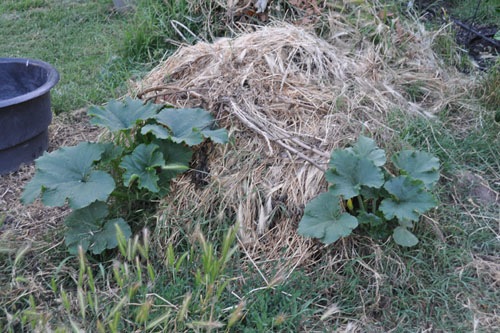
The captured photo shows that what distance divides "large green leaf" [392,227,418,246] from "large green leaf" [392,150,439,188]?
23 centimetres

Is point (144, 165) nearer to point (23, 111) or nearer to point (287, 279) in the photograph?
point (287, 279)

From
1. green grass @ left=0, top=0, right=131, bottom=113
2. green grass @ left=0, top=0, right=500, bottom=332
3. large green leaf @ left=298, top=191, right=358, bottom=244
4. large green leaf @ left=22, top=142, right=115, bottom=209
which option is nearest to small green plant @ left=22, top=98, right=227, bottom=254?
large green leaf @ left=22, top=142, right=115, bottom=209

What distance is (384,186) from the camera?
8.42 feet

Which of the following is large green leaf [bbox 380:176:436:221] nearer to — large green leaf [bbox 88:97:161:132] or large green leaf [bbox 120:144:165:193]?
large green leaf [bbox 120:144:165:193]

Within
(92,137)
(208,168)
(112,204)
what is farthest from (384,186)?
(92,137)

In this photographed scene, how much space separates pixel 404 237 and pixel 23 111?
83.1 inches

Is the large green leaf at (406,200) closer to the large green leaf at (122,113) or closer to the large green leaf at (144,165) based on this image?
the large green leaf at (144,165)

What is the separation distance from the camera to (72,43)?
5.27m

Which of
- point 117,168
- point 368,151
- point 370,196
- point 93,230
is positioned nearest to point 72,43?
point 117,168

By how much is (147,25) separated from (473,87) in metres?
2.42

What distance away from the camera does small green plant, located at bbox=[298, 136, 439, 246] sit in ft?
8.20

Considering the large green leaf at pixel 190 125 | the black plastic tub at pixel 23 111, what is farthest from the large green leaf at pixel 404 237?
the black plastic tub at pixel 23 111

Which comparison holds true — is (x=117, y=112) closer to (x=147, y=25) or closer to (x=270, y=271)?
(x=270, y=271)

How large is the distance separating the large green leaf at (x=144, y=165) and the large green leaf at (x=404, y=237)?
3.49 feet
